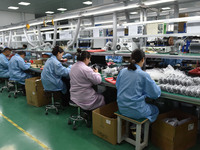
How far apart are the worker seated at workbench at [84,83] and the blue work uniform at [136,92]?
567 mm

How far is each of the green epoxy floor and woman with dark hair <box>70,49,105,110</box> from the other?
476mm

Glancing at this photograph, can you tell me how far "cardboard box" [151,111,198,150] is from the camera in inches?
73.4

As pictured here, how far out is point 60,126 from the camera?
8.89 ft

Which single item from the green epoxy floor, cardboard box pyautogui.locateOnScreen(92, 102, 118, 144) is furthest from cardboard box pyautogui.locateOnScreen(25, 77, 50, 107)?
cardboard box pyautogui.locateOnScreen(92, 102, 118, 144)

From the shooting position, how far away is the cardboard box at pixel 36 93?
136 inches

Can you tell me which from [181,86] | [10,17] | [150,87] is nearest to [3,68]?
[150,87]

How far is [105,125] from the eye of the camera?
2.19m

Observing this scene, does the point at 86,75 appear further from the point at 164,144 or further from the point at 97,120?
the point at 164,144

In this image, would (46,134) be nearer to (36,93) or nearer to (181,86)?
(36,93)

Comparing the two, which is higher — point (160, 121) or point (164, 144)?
point (160, 121)

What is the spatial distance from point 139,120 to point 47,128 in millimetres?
1569

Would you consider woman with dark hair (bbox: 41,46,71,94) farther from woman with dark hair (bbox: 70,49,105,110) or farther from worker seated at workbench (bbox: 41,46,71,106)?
woman with dark hair (bbox: 70,49,105,110)

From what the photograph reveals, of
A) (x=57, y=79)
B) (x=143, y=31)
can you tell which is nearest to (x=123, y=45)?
(x=143, y=31)

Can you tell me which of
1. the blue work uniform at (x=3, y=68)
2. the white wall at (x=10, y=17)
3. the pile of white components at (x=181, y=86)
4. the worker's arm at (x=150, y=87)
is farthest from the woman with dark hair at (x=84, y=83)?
the white wall at (x=10, y=17)
